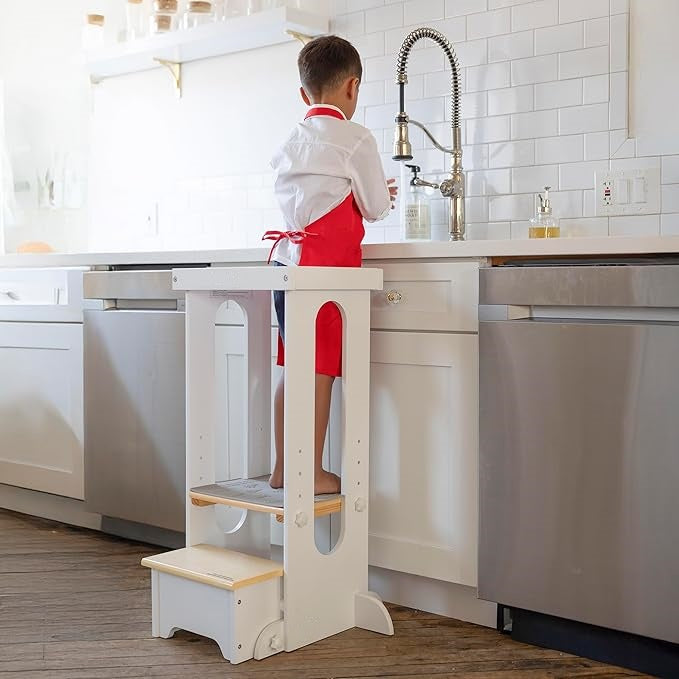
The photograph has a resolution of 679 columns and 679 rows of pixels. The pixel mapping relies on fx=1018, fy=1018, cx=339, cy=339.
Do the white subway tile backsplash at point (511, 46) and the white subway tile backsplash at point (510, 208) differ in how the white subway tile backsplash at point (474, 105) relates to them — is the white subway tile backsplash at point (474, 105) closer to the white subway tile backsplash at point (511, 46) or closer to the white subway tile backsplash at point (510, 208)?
the white subway tile backsplash at point (511, 46)

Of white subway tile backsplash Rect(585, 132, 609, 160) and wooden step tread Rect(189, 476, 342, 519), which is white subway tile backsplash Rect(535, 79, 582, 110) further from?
wooden step tread Rect(189, 476, 342, 519)

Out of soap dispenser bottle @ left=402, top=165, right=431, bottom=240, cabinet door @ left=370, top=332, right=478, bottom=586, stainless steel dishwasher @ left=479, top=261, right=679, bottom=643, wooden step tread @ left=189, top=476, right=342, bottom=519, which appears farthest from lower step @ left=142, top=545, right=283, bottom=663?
soap dispenser bottle @ left=402, top=165, right=431, bottom=240

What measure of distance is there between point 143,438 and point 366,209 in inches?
39.5

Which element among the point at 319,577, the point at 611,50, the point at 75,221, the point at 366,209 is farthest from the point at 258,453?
the point at 75,221

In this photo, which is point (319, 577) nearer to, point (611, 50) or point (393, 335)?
point (393, 335)

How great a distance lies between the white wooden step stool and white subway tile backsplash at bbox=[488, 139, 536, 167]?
29.3 inches

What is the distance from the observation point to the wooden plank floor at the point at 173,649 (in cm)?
210

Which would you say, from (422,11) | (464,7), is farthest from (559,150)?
(422,11)

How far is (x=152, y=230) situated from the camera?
12.6ft

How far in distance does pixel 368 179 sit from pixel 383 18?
938 millimetres

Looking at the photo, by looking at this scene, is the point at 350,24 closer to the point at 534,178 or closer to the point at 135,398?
the point at 534,178

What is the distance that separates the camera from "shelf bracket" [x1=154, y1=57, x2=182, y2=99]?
3676 millimetres

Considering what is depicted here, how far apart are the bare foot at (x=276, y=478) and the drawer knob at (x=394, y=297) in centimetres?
48

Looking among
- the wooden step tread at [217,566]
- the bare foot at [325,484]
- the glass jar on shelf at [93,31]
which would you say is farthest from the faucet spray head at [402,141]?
the glass jar on shelf at [93,31]
